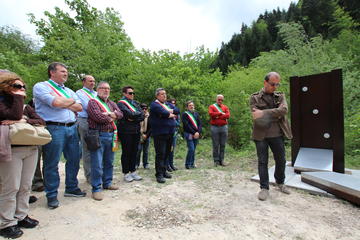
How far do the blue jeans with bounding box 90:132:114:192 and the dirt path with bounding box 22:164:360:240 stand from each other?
0.87 ft

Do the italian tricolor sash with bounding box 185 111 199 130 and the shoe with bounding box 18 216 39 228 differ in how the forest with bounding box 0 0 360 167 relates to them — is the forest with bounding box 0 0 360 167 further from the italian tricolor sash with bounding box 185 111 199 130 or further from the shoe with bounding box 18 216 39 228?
the shoe with bounding box 18 216 39 228

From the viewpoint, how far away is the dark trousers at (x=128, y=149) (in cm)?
438

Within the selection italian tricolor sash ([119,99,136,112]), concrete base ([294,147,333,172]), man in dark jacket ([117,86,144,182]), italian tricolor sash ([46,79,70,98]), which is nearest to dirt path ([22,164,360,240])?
man in dark jacket ([117,86,144,182])

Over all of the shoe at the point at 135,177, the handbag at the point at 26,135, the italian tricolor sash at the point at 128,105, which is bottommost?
the shoe at the point at 135,177

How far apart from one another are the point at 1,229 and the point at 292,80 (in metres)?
5.86

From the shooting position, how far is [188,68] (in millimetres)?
10125

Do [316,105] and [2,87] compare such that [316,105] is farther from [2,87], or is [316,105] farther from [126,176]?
[2,87]

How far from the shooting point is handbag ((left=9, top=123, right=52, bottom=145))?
2.32 m

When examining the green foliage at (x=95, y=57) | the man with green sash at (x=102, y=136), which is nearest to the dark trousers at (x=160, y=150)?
the man with green sash at (x=102, y=136)

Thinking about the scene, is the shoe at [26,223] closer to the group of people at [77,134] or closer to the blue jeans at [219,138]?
the group of people at [77,134]

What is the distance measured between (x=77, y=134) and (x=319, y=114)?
5033 millimetres

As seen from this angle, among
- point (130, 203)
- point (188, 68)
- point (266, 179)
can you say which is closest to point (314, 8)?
point (188, 68)

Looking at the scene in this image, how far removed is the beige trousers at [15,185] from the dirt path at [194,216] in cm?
26

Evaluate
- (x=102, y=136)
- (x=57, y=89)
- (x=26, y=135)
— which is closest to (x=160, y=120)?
(x=102, y=136)
